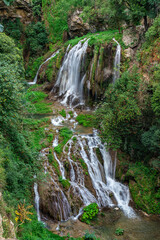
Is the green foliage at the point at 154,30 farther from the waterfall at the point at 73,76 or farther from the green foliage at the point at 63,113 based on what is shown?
the green foliage at the point at 63,113

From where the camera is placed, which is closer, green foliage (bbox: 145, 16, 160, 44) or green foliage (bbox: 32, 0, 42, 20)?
green foliage (bbox: 145, 16, 160, 44)

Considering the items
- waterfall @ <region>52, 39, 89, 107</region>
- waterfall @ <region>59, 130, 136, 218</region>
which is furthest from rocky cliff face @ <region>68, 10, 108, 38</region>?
waterfall @ <region>59, 130, 136, 218</region>

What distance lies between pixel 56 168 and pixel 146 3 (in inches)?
585

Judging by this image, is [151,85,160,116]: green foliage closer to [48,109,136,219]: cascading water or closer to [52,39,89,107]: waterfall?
[48,109,136,219]: cascading water

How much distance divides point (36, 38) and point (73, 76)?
13.2 m

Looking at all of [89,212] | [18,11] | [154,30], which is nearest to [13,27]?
[18,11]

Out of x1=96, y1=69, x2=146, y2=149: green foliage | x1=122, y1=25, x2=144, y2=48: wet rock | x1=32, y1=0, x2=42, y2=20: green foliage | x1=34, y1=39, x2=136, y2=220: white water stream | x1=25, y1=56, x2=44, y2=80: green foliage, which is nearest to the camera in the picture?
x1=34, y1=39, x2=136, y2=220: white water stream

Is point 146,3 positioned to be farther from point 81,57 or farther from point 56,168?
point 56,168

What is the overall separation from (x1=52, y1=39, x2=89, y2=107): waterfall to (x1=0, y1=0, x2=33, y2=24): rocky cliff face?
12931 mm

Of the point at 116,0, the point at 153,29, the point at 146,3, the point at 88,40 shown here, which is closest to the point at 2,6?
the point at 88,40

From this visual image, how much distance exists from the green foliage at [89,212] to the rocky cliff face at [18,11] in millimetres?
29282

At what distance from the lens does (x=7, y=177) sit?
663 cm

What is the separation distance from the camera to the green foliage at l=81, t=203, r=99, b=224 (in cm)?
923

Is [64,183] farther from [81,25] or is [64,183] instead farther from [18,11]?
[18,11]
